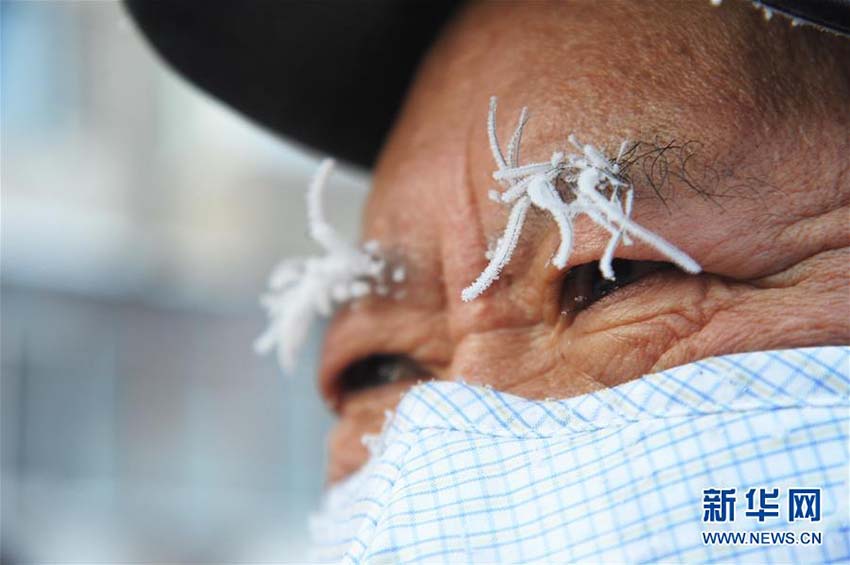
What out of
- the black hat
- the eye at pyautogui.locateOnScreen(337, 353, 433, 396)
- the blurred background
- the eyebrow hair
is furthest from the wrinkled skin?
the blurred background

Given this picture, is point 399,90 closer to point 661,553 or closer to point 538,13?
point 538,13

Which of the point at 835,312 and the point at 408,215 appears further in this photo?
the point at 408,215

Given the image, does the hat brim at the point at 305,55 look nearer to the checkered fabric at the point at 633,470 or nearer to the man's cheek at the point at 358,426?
the man's cheek at the point at 358,426

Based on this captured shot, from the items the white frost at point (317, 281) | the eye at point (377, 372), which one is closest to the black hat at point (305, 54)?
the white frost at point (317, 281)

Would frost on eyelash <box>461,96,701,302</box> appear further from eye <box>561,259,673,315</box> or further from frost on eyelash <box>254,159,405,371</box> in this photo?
frost on eyelash <box>254,159,405,371</box>

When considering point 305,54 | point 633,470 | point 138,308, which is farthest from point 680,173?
point 138,308

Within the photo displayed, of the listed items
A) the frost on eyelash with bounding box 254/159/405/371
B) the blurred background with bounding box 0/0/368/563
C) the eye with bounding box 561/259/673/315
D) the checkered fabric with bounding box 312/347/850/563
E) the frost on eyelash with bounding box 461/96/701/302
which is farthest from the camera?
the blurred background with bounding box 0/0/368/563

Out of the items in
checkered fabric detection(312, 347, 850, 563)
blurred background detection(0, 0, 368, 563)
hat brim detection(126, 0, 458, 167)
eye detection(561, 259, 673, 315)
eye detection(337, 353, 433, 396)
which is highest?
blurred background detection(0, 0, 368, 563)

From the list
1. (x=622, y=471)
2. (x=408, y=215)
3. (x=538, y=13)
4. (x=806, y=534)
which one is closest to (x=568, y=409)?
(x=622, y=471)
